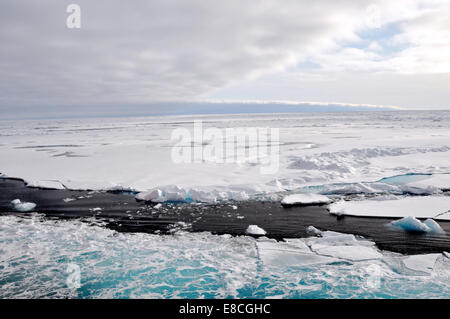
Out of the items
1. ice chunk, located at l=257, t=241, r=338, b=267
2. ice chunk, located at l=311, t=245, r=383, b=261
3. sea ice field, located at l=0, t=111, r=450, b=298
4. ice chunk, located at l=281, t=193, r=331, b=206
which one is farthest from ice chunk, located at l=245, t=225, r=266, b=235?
ice chunk, located at l=281, t=193, r=331, b=206

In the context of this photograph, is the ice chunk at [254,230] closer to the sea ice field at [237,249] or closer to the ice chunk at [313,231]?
the sea ice field at [237,249]

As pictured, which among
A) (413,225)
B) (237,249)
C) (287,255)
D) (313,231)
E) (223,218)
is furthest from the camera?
(223,218)

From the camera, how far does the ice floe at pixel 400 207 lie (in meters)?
7.82

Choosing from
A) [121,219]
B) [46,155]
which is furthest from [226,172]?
[46,155]

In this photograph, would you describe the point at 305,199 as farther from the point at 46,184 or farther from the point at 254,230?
the point at 46,184

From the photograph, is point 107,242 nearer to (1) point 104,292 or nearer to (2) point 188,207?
(1) point 104,292

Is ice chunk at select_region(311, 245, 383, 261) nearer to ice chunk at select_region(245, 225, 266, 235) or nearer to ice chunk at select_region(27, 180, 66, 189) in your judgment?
ice chunk at select_region(245, 225, 266, 235)

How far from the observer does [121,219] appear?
26.4ft

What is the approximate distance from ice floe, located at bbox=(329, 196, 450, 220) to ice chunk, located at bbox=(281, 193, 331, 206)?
433 millimetres

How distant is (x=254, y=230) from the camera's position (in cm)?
690

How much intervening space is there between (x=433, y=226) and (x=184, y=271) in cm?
553

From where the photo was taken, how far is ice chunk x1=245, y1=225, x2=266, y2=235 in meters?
6.86

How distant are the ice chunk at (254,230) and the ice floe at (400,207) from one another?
7.72 feet

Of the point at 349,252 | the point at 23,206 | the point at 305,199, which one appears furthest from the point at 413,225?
the point at 23,206
